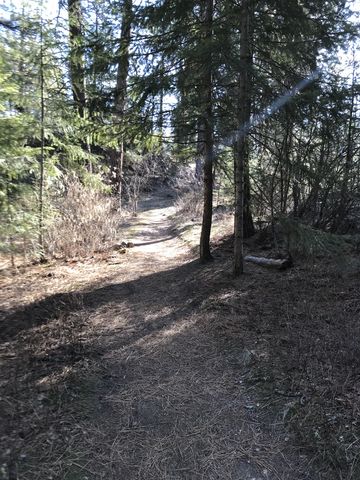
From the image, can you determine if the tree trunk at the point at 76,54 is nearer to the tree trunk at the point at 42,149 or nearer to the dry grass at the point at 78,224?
the tree trunk at the point at 42,149

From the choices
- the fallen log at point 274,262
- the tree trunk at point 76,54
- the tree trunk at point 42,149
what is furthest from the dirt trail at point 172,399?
the tree trunk at point 76,54

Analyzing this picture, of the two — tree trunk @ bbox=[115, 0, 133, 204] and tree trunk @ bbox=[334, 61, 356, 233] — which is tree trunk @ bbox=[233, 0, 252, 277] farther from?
tree trunk @ bbox=[334, 61, 356, 233]

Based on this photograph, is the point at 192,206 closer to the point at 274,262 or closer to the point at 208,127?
the point at 274,262

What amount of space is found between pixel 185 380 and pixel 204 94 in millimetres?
4829

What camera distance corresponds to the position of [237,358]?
414 cm

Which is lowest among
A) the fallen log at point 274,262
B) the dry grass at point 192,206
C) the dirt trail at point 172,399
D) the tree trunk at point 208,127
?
the dirt trail at point 172,399

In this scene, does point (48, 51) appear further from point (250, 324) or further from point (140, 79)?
point (250, 324)

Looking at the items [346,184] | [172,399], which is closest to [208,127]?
[346,184]

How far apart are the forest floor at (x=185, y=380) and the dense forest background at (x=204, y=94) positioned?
1.02 m

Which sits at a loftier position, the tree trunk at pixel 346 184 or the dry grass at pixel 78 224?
the tree trunk at pixel 346 184

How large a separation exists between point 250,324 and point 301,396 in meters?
1.58

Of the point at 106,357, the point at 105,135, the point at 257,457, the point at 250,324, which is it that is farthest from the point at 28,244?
the point at 257,457

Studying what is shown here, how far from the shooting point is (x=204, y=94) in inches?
264

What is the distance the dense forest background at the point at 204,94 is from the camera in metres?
5.93
